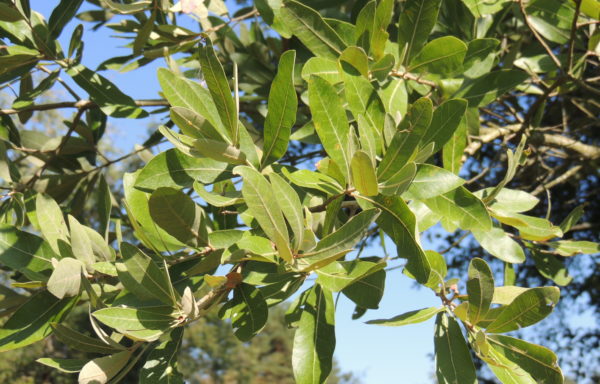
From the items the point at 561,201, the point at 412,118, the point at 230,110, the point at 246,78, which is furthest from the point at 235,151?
the point at 561,201

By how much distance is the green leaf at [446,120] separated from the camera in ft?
3.56

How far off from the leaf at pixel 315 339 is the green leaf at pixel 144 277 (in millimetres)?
332

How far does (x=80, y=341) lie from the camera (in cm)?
104

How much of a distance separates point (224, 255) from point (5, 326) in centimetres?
57

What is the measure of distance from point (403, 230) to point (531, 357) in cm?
40

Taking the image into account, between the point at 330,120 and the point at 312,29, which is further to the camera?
the point at 312,29

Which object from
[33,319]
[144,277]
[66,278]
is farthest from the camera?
[33,319]

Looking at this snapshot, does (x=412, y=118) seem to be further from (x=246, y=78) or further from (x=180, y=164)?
(x=246, y=78)

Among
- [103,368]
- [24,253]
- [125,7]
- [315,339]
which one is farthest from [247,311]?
[125,7]

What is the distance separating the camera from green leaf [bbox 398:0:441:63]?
137cm

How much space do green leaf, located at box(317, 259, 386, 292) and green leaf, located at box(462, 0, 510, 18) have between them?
977mm

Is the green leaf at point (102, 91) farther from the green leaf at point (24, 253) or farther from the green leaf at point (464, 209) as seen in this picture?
the green leaf at point (464, 209)

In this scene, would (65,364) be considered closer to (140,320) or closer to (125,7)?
(140,320)

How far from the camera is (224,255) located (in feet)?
3.24
